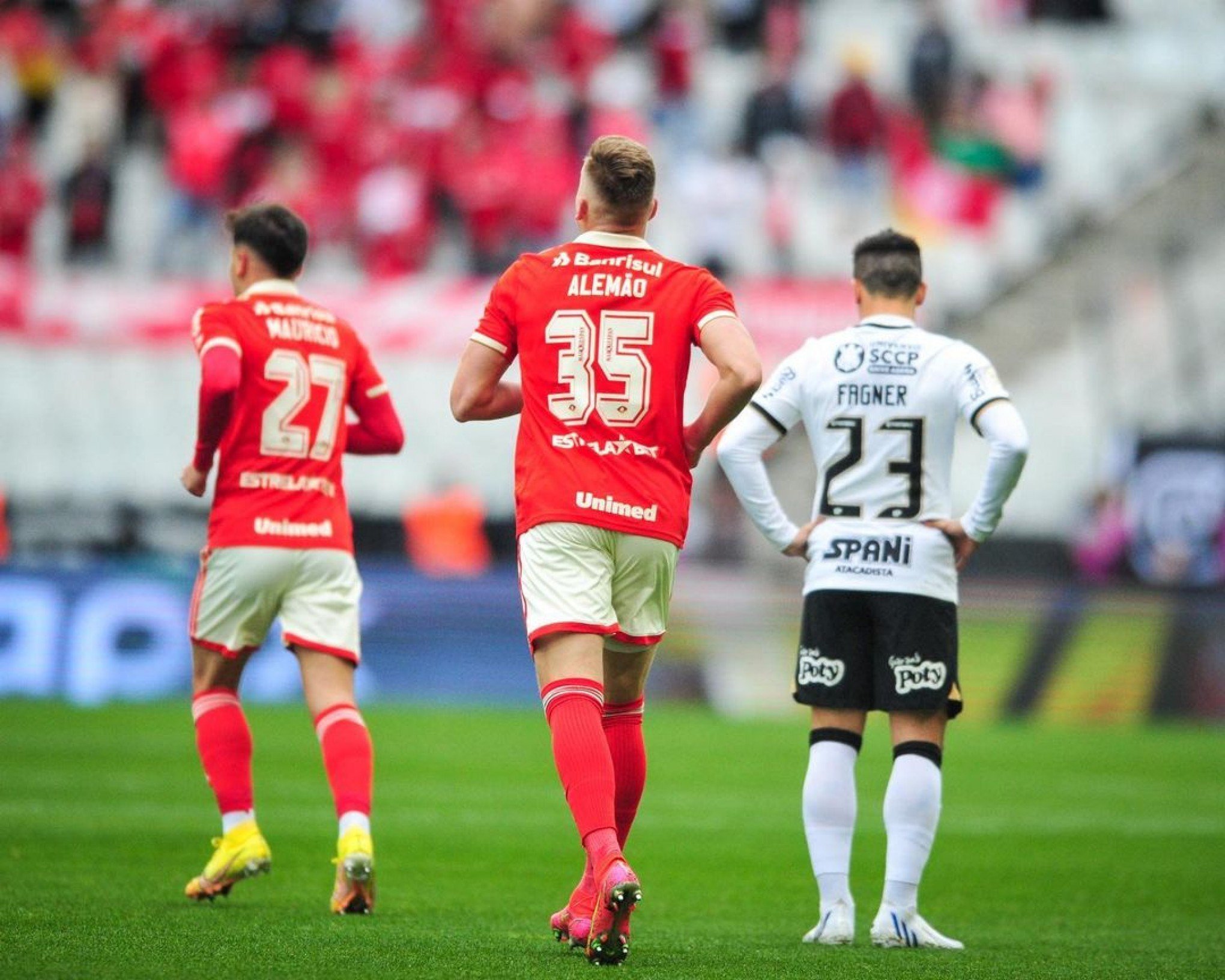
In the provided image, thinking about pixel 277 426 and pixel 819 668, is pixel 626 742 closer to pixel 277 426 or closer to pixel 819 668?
pixel 819 668

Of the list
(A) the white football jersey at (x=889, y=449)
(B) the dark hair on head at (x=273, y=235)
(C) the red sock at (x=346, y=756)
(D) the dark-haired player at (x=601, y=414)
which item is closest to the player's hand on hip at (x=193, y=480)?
(B) the dark hair on head at (x=273, y=235)

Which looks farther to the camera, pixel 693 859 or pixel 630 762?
pixel 693 859

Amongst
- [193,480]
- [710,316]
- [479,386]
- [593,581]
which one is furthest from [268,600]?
[710,316]

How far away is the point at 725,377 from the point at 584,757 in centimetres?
116

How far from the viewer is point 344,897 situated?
6.46 meters

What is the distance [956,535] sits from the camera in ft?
21.1

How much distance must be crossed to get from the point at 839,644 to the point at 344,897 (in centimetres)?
178

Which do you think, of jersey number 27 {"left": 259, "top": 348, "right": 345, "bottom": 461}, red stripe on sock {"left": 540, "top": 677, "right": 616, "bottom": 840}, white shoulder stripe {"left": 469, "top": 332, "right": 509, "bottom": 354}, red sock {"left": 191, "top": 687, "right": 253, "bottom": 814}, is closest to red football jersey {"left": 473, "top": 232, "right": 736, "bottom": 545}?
white shoulder stripe {"left": 469, "top": 332, "right": 509, "bottom": 354}

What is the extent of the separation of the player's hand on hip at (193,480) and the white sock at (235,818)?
107cm

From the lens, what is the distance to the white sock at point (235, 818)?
673 centimetres

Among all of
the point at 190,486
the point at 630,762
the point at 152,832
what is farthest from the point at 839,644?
the point at 152,832

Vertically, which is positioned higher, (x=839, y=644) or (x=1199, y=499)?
(x=1199, y=499)

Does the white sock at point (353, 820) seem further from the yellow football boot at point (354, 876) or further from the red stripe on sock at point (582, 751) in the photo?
the red stripe on sock at point (582, 751)

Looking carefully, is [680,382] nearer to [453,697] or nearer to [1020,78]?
[453,697]
